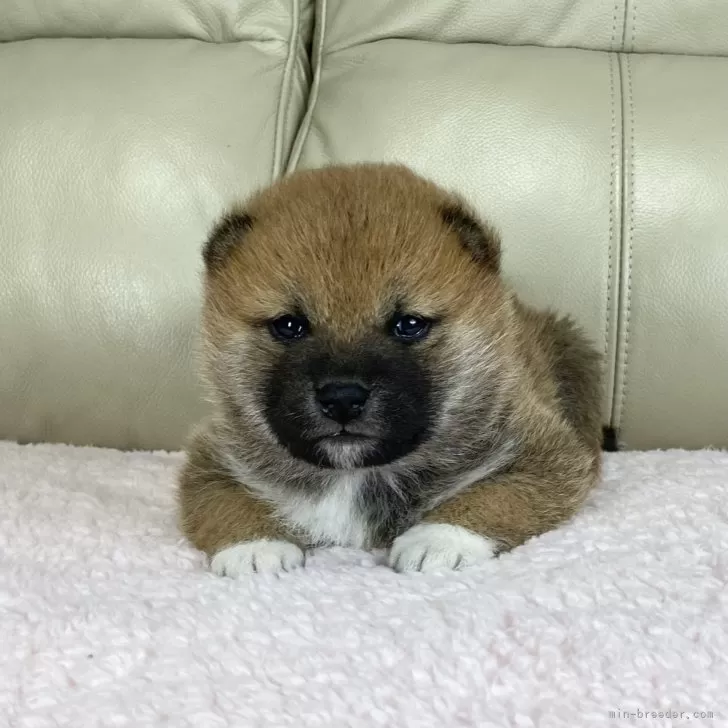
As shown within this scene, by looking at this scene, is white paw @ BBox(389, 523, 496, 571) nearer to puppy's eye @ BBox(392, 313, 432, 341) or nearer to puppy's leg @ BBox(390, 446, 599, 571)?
puppy's leg @ BBox(390, 446, 599, 571)

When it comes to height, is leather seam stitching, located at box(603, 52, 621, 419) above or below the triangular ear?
below

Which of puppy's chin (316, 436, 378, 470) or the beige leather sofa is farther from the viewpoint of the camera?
the beige leather sofa

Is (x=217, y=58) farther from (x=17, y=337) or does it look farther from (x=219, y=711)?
(x=219, y=711)

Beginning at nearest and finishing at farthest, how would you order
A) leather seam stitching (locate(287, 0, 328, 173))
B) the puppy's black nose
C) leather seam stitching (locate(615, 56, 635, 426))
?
the puppy's black nose → leather seam stitching (locate(615, 56, 635, 426)) → leather seam stitching (locate(287, 0, 328, 173))

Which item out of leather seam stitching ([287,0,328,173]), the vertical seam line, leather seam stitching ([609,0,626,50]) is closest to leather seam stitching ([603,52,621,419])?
the vertical seam line

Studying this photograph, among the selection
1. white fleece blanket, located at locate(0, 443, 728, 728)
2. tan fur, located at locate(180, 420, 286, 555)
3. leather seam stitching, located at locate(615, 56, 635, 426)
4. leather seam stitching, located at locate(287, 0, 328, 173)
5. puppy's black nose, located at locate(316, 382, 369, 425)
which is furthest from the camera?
leather seam stitching, located at locate(287, 0, 328, 173)

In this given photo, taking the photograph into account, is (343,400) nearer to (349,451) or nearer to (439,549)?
(349,451)

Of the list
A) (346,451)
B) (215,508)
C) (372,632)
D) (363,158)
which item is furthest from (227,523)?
(363,158)

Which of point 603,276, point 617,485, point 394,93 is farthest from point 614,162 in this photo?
point 617,485
